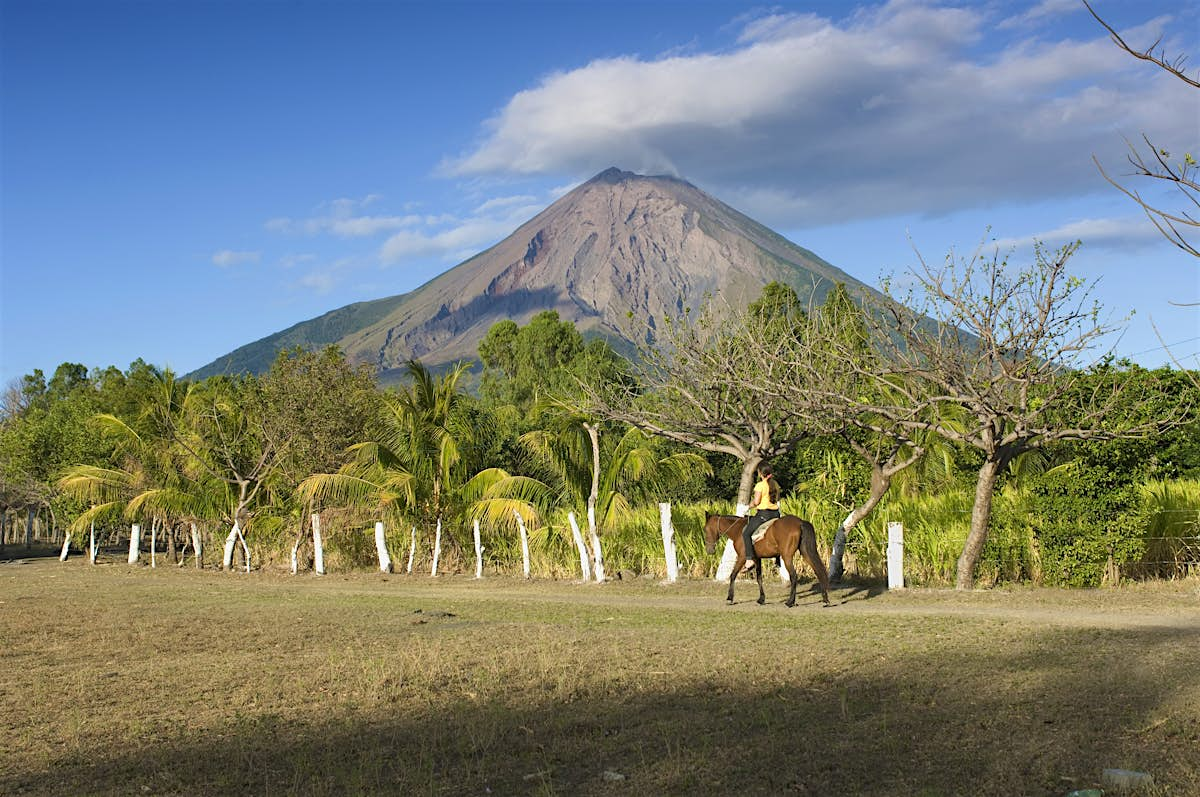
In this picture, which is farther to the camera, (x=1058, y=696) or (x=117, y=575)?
(x=117, y=575)

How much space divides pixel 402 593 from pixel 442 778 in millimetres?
14206

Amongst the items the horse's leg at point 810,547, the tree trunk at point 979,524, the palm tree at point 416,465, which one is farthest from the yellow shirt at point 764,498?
the palm tree at point 416,465

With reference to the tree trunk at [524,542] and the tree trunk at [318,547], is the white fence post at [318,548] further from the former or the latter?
the tree trunk at [524,542]

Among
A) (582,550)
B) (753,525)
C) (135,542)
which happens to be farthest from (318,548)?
(753,525)

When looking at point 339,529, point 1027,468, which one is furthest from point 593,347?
point 1027,468

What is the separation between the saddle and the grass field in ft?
4.55

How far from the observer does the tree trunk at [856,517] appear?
1898 centimetres

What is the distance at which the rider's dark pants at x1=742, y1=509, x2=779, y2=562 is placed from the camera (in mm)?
15969

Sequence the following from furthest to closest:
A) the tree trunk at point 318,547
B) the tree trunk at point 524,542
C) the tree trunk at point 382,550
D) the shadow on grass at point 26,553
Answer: the shadow on grass at point 26,553 → the tree trunk at point 318,547 → the tree trunk at point 382,550 → the tree trunk at point 524,542

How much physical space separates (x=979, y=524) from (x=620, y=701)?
32.7 feet

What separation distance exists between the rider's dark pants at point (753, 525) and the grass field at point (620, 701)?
1.36 m

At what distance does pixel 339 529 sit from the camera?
2834cm

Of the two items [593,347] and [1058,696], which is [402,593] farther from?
[593,347]

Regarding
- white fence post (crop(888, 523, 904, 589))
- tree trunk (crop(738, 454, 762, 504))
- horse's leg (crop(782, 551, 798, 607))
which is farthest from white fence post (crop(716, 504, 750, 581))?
horse's leg (crop(782, 551, 798, 607))
